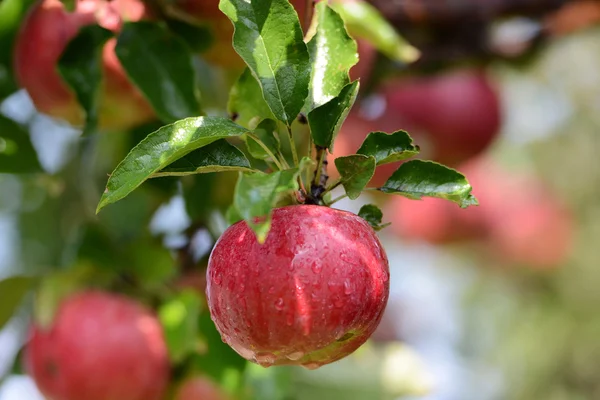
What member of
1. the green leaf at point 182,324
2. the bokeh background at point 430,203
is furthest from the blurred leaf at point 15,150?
the green leaf at point 182,324

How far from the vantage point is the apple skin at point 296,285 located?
0.67 metres

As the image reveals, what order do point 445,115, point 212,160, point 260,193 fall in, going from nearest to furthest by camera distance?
1. point 260,193
2. point 212,160
3. point 445,115

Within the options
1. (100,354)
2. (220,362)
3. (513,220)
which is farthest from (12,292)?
(513,220)

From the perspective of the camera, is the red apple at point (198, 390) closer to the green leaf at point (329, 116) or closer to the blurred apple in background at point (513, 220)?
the green leaf at point (329, 116)

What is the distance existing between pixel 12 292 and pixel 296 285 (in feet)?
2.99

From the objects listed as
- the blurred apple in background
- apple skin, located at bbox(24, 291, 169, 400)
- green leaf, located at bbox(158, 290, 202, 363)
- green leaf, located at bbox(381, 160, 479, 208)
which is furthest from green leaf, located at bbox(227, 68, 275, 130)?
the blurred apple in background

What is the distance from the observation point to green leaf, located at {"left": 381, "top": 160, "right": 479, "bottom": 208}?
739 millimetres

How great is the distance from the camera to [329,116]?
0.76 m

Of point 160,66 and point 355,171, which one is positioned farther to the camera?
point 160,66

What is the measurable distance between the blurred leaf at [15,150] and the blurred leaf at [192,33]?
26 centimetres

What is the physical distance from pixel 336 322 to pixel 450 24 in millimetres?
1388

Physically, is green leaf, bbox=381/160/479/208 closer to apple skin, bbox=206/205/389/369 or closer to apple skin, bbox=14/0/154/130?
apple skin, bbox=206/205/389/369

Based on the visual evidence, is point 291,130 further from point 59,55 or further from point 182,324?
point 182,324

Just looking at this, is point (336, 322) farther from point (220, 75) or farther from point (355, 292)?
point (220, 75)
